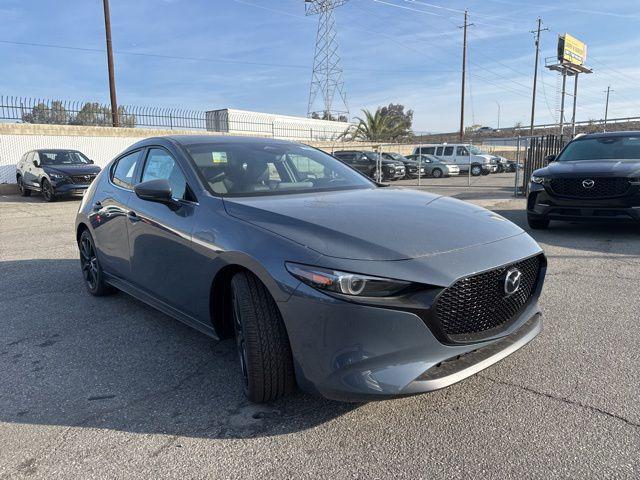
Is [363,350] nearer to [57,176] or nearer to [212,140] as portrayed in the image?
[212,140]

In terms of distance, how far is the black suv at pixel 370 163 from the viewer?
24422 mm

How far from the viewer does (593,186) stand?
286 inches

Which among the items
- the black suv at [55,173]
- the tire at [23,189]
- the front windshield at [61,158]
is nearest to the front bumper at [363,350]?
the black suv at [55,173]

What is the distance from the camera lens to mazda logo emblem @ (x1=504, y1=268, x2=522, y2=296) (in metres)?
2.66

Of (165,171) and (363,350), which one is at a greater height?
(165,171)

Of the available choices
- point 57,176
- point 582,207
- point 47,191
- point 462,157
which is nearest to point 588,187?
point 582,207

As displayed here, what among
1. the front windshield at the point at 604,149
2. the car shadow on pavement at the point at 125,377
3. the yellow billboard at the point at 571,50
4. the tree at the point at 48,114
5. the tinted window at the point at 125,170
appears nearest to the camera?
the car shadow on pavement at the point at 125,377

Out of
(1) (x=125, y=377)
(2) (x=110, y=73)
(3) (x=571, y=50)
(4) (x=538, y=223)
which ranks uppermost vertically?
(3) (x=571, y=50)

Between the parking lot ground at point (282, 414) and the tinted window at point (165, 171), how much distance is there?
46.9 inches

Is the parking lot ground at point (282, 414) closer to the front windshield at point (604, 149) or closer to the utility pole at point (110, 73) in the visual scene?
the front windshield at point (604, 149)

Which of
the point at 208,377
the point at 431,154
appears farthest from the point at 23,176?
the point at 431,154

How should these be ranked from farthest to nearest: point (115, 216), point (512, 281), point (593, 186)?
1. point (593, 186)
2. point (115, 216)
3. point (512, 281)

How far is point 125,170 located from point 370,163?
67.5ft

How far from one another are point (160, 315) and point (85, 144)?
717 inches
